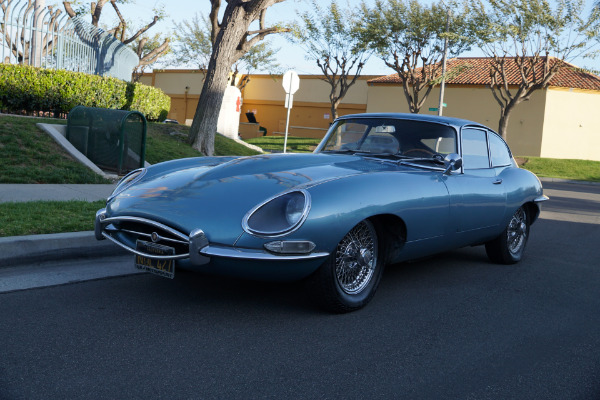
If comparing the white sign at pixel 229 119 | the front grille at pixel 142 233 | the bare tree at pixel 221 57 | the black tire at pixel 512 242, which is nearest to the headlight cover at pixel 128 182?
the front grille at pixel 142 233

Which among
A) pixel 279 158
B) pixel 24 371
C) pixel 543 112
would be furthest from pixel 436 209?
pixel 543 112

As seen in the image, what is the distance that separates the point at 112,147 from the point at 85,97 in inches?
149

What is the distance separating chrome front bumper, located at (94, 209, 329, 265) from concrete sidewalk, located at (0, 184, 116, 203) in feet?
12.9

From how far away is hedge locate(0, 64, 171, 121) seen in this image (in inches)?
505

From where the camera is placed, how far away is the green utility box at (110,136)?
10.8 meters

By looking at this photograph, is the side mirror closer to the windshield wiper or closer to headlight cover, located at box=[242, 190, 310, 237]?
the windshield wiper

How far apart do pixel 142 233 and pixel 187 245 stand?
1.33ft

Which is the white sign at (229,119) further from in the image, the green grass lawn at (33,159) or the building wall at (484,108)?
the building wall at (484,108)

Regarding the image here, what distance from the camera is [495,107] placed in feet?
130

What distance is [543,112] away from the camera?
37.1 metres

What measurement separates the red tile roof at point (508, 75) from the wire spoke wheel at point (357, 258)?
105 ft

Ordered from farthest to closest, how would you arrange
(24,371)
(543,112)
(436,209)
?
(543,112)
(436,209)
(24,371)

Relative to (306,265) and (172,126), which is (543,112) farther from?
(306,265)

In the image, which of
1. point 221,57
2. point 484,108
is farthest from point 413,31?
point 221,57
